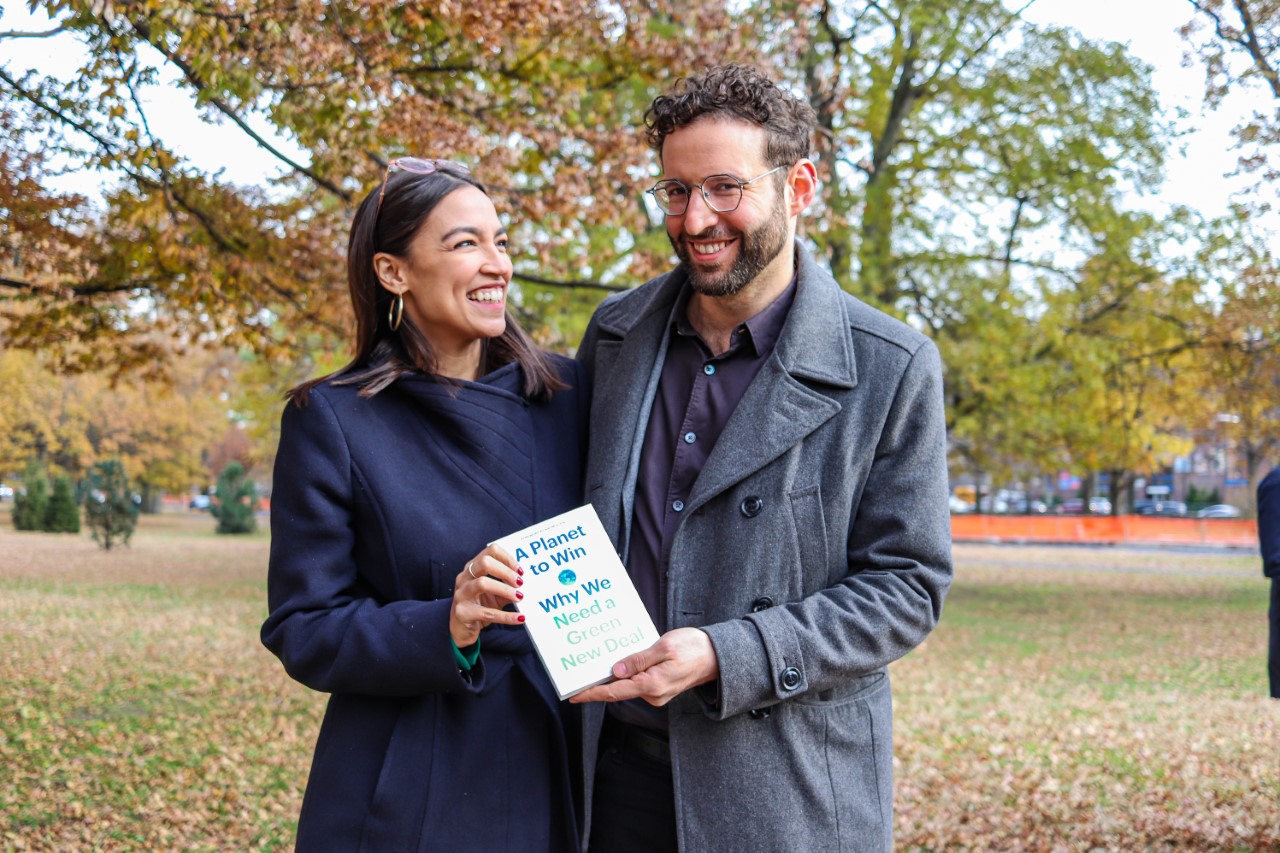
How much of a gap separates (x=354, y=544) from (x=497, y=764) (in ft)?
1.92

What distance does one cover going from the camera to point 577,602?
230 centimetres

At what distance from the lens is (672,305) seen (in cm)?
281

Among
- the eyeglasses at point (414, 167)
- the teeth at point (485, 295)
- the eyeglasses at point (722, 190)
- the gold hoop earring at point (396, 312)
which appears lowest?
the gold hoop earring at point (396, 312)

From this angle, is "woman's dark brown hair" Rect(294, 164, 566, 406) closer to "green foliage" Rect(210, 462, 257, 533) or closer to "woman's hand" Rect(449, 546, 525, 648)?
"woman's hand" Rect(449, 546, 525, 648)

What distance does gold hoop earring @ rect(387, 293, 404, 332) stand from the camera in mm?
2813

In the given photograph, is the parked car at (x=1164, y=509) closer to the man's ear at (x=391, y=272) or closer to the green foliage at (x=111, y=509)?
the green foliage at (x=111, y=509)

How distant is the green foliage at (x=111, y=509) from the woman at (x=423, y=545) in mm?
27410

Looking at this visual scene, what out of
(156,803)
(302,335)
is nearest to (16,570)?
(302,335)

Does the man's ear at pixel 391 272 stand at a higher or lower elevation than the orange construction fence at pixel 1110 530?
higher

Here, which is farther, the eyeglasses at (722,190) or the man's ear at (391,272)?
the man's ear at (391,272)

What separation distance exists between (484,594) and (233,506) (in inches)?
1568

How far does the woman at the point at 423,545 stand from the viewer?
8.03 ft

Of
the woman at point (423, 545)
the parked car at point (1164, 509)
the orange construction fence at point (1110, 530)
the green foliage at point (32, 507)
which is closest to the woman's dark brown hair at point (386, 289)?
the woman at point (423, 545)

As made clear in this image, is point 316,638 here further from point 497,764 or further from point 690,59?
point 690,59
